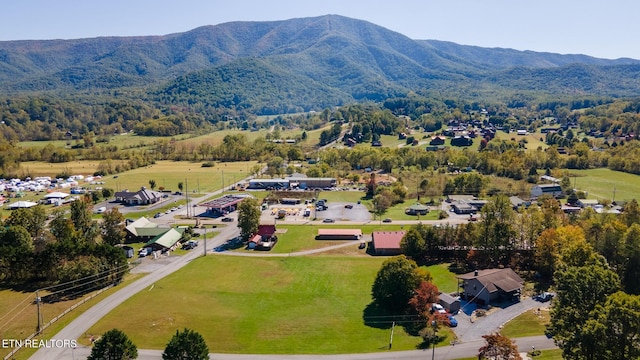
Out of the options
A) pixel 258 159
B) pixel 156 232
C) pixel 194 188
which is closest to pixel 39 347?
pixel 156 232

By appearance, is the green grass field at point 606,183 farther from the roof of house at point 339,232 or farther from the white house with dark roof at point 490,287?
the white house with dark roof at point 490,287

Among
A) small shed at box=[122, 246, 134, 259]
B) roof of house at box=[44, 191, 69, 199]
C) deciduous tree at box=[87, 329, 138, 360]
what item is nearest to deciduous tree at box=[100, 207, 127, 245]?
small shed at box=[122, 246, 134, 259]

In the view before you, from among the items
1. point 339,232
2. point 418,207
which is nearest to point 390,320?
point 339,232

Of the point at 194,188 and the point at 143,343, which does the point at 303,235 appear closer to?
the point at 143,343

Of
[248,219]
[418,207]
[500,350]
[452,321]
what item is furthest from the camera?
[418,207]

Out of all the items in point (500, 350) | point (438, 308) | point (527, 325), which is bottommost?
point (527, 325)

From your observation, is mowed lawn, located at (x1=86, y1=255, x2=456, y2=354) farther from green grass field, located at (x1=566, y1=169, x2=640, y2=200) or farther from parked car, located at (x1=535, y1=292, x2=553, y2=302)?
green grass field, located at (x1=566, y1=169, x2=640, y2=200)

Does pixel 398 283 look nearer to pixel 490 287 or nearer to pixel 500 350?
pixel 490 287
